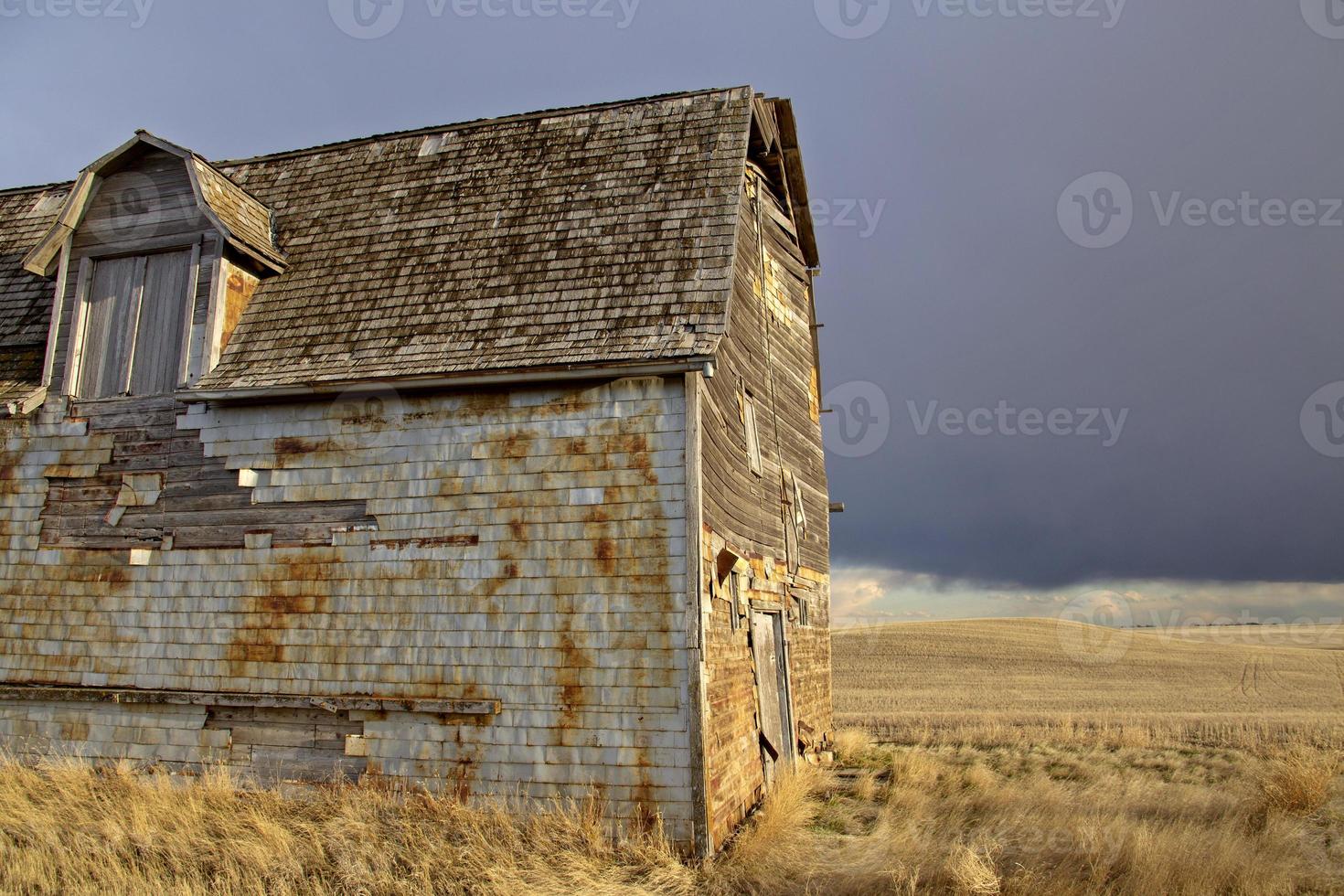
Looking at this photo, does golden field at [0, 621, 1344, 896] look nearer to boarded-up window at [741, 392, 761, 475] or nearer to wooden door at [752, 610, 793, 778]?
wooden door at [752, 610, 793, 778]

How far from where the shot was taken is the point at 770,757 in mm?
10586

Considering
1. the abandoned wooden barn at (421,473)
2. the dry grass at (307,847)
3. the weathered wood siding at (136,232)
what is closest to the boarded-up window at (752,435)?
the abandoned wooden barn at (421,473)

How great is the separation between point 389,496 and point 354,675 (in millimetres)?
1712

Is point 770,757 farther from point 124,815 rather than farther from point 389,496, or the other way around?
point 124,815

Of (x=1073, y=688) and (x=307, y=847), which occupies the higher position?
(x=1073, y=688)

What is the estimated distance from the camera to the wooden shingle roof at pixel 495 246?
888 cm

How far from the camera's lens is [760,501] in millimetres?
10930

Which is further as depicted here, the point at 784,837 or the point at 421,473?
the point at 421,473

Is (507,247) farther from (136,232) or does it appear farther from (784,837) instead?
(784,837)

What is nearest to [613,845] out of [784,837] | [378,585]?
[784,837]

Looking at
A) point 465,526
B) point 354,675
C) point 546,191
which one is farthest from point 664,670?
point 546,191

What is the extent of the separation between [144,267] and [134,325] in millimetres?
711

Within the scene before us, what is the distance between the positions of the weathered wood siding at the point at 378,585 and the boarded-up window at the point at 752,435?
2382 millimetres

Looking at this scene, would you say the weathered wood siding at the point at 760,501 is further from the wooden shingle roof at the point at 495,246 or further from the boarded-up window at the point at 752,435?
the wooden shingle roof at the point at 495,246
